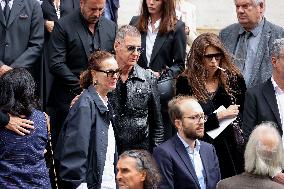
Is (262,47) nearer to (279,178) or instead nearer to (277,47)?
(277,47)

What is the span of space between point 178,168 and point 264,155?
1181 millimetres

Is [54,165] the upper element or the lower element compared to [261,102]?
lower

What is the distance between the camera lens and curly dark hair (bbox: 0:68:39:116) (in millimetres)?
7414

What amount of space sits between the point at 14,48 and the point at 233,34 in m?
2.28

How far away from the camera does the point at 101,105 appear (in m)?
7.68

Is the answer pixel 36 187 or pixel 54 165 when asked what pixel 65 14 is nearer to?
pixel 54 165

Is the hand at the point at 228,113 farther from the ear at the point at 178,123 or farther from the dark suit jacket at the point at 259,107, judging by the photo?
the ear at the point at 178,123

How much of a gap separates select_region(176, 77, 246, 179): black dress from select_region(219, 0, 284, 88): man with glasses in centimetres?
52

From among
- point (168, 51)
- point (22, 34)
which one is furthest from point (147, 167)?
point (22, 34)

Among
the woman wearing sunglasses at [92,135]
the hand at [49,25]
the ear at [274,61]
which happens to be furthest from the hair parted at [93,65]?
the hand at [49,25]

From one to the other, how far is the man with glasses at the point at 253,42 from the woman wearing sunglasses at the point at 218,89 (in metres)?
0.46

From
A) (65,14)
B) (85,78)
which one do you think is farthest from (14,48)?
(85,78)

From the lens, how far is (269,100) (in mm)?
8500

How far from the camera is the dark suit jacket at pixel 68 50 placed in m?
8.99
